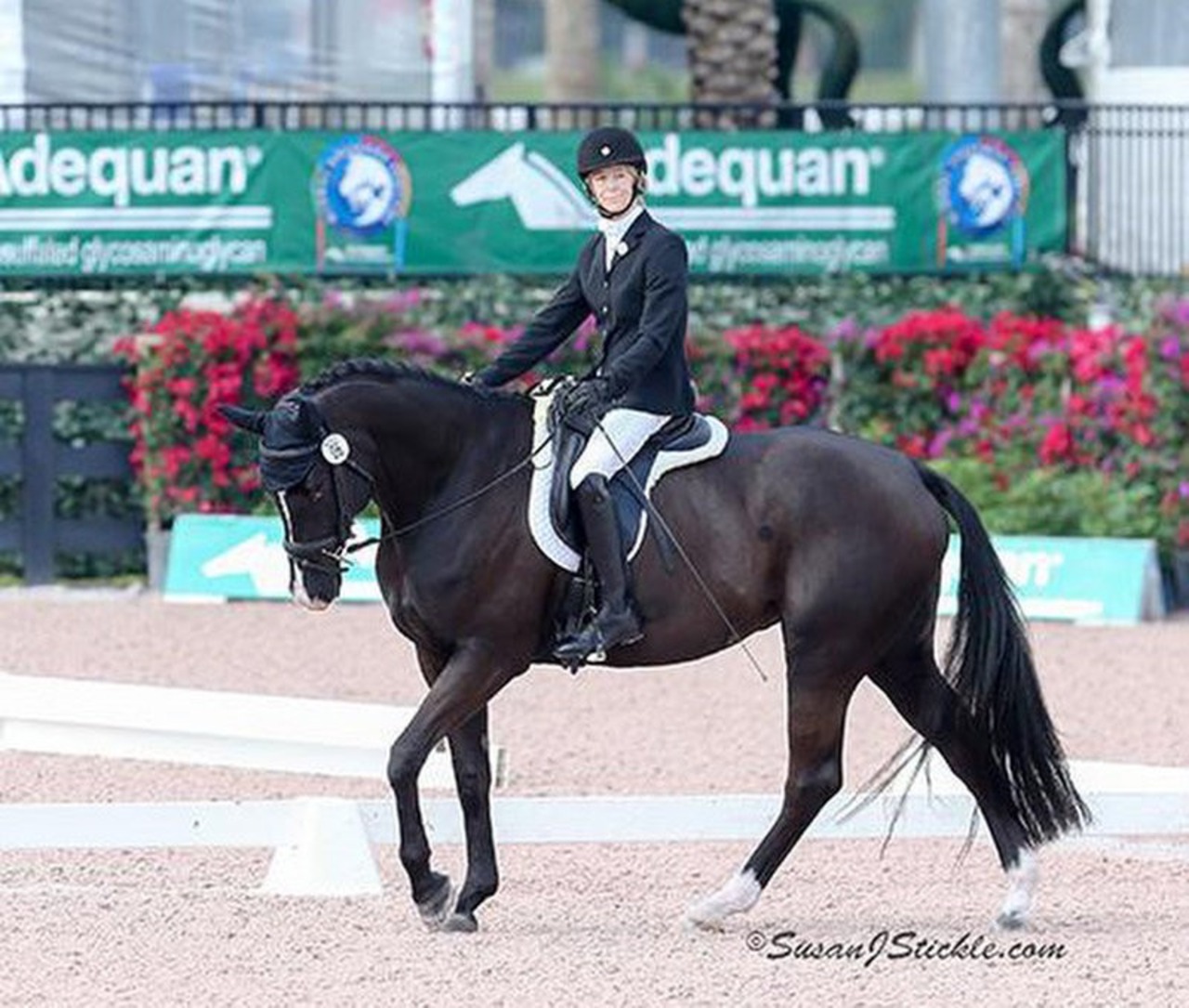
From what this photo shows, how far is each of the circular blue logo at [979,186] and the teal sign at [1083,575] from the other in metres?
2.94

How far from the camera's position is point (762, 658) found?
49.3 ft

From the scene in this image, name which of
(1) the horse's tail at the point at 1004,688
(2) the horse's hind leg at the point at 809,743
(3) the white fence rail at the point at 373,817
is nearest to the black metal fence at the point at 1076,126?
(3) the white fence rail at the point at 373,817

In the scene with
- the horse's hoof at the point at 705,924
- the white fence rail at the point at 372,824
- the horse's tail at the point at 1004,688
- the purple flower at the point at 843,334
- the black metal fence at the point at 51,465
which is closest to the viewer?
the horse's hoof at the point at 705,924

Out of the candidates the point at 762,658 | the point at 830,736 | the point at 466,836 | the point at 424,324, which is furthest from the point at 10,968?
the point at 424,324

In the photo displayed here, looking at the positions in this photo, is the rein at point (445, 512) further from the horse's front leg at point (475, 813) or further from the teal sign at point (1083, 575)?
the teal sign at point (1083, 575)

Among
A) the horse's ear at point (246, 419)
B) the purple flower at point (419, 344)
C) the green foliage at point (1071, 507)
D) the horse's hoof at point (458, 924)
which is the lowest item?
the horse's hoof at point (458, 924)

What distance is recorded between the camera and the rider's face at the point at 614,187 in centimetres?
891

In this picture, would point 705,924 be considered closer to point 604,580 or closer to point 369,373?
point 604,580

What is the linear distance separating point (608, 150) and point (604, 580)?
1.20m

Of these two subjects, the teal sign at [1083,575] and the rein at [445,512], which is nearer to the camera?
the rein at [445,512]

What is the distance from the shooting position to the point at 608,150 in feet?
29.1

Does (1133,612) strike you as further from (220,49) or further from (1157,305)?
(220,49)

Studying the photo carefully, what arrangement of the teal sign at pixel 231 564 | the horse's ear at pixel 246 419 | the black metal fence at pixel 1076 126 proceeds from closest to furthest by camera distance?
the horse's ear at pixel 246 419 → the teal sign at pixel 231 564 → the black metal fence at pixel 1076 126

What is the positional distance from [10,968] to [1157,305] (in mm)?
10513
